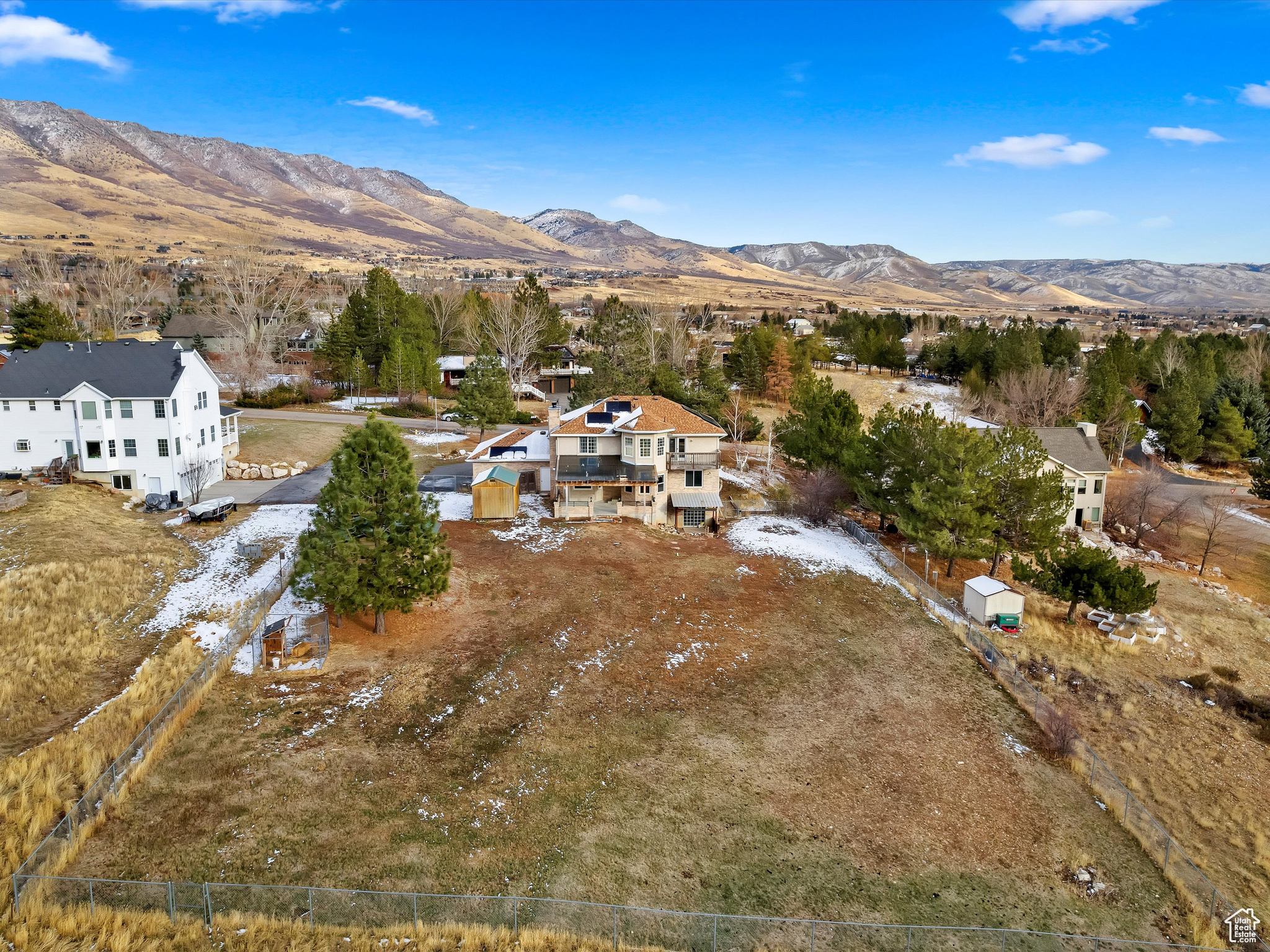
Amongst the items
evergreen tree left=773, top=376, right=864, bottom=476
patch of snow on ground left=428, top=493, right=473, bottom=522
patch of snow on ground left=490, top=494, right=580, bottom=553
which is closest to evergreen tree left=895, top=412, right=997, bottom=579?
evergreen tree left=773, top=376, right=864, bottom=476

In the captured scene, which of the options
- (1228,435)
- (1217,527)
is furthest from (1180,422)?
(1217,527)

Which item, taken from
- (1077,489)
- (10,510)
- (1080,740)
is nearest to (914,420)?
(1077,489)

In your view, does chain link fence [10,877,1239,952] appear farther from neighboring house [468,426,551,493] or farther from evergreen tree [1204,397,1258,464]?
evergreen tree [1204,397,1258,464]

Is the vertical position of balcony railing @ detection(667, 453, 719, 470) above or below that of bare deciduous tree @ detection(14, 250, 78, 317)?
below

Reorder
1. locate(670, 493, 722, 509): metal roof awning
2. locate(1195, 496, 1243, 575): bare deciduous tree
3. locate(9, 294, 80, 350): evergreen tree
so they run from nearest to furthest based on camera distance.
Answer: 1. locate(670, 493, 722, 509): metal roof awning
2. locate(1195, 496, 1243, 575): bare deciduous tree
3. locate(9, 294, 80, 350): evergreen tree

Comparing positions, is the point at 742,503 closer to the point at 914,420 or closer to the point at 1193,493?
the point at 914,420
